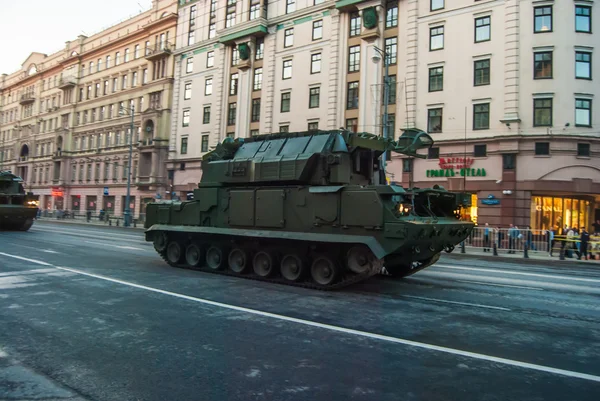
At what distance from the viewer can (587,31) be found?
25781mm

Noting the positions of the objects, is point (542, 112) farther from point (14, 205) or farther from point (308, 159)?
point (14, 205)

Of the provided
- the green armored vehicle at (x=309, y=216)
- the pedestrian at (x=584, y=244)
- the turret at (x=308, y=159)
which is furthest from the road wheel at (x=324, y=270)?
the pedestrian at (x=584, y=244)

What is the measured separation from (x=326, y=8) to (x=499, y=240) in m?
22.0

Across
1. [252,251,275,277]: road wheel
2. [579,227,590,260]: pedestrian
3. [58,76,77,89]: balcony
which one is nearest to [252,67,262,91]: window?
[579,227,590,260]: pedestrian

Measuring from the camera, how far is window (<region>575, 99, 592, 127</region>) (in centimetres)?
2541

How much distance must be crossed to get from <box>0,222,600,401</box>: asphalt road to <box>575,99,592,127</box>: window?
1886 centimetres

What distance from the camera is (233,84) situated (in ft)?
135

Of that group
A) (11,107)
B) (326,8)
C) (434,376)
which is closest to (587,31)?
(326,8)

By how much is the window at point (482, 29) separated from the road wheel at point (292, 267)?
23.2m

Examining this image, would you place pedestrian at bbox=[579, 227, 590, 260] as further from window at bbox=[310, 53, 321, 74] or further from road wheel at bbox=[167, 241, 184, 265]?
window at bbox=[310, 53, 321, 74]

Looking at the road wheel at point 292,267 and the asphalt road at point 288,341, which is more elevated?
the road wheel at point 292,267

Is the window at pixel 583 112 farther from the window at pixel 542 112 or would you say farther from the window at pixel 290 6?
the window at pixel 290 6

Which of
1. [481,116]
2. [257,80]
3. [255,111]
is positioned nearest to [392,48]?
[481,116]

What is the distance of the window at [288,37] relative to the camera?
121 feet
